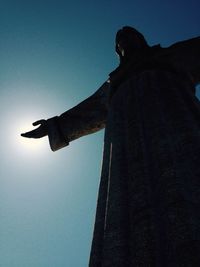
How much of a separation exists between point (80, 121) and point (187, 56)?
1.94 m

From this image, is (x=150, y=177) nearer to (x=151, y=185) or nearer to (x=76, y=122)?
(x=151, y=185)

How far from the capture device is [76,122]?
5816mm

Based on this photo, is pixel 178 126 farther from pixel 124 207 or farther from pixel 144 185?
pixel 124 207

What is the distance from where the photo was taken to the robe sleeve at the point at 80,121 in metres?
5.61

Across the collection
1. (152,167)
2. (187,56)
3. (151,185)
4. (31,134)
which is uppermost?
(187,56)

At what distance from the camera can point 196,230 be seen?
6.54 feet

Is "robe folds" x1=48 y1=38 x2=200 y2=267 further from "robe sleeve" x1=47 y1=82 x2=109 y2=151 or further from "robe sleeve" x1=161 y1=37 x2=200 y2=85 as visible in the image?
"robe sleeve" x1=47 y1=82 x2=109 y2=151

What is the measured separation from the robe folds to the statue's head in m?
1.34

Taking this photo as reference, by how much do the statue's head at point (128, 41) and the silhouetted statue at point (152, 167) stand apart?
832 mm

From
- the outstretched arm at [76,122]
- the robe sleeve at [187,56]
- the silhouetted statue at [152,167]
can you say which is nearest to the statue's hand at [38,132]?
the outstretched arm at [76,122]

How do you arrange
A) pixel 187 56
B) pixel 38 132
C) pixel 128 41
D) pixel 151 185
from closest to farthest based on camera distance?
1. pixel 151 185
2. pixel 187 56
3. pixel 38 132
4. pixel 128 41

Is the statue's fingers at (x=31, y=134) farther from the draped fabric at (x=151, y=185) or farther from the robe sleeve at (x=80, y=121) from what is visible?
the draped fabric at (x=151, y=185)

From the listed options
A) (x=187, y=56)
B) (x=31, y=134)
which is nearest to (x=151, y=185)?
(x=187, y=56)

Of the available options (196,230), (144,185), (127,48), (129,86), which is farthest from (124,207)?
(127,48)
